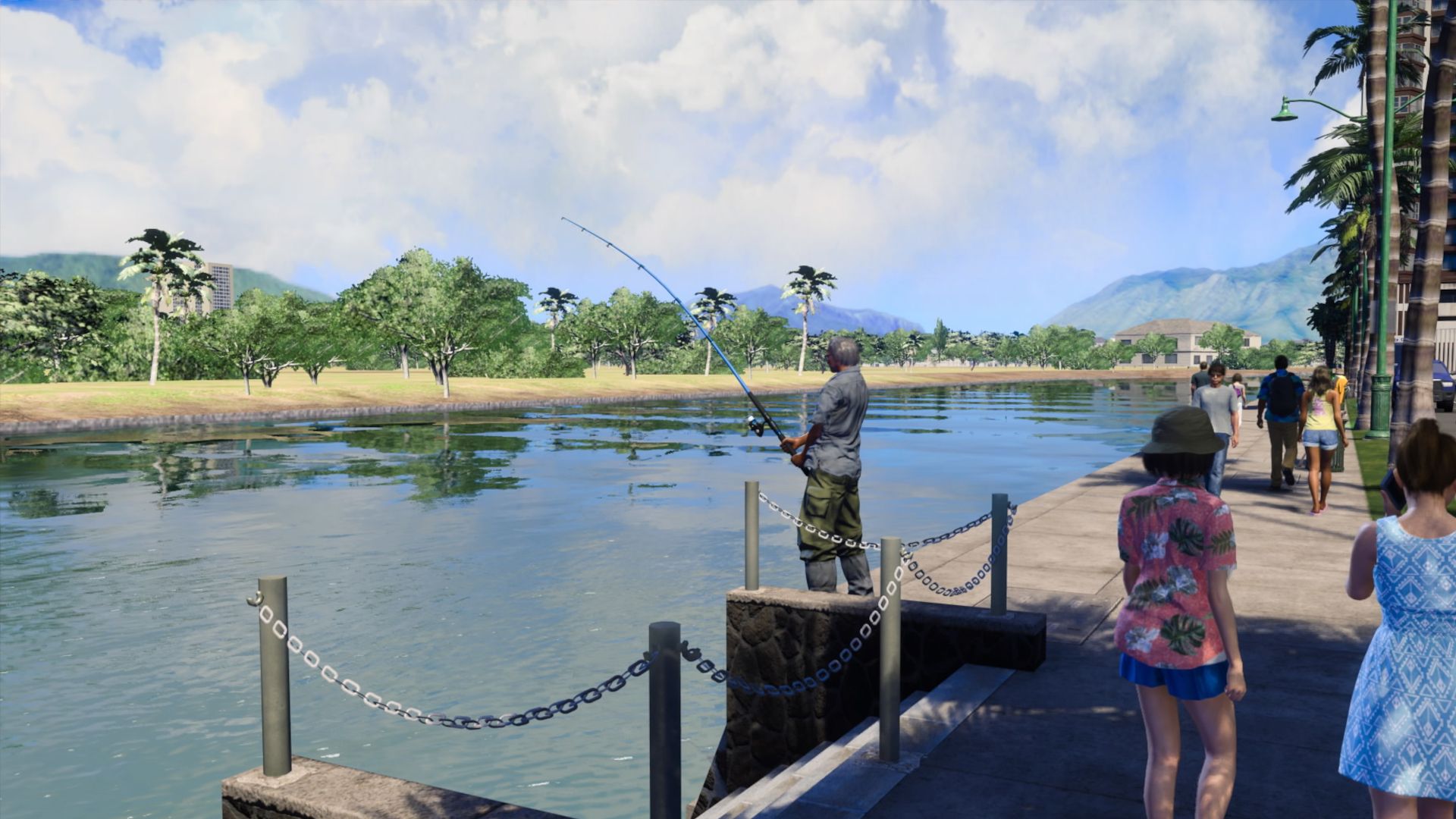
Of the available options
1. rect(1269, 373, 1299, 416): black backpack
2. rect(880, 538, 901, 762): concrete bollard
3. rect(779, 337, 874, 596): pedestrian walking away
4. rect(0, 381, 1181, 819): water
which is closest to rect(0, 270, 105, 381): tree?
rect(0, 381, 1181, 819): water

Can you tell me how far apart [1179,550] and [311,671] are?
8151 mm

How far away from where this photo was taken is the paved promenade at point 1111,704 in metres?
4.69

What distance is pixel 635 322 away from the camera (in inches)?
4119

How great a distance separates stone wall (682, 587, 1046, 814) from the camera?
6793 mm

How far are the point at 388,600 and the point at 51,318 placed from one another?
8201cm

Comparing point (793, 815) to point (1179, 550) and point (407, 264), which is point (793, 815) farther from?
point (407, 264)

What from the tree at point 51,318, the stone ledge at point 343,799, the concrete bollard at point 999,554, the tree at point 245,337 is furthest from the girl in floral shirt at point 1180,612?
the tree at point 51,318

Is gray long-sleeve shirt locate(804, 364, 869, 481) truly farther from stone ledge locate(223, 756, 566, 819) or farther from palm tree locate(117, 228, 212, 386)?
palm tree locate(117, 228, 212, 386)

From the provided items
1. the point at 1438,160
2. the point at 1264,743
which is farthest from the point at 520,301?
the point at 1264,743

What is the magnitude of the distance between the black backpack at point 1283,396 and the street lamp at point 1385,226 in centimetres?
568

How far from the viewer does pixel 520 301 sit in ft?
362

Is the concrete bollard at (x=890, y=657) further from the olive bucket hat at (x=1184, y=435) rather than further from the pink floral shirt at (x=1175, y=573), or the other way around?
the olive bucket hat at (x=1184, y=435)

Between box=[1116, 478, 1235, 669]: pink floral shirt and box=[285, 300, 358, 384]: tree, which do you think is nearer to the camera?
box=[1116, 478, 1235, 669]: pink floral shirt

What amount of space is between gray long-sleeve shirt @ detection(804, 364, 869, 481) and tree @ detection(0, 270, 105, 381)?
84488 mm
